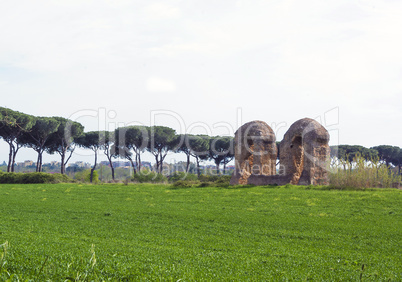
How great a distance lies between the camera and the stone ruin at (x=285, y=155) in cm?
2136

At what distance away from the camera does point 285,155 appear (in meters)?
23.8

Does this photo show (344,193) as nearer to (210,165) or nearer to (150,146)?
(150,146)

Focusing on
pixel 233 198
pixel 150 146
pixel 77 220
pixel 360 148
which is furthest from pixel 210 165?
pixel 77 220

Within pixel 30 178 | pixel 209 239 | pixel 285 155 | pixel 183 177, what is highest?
pixel 285 155

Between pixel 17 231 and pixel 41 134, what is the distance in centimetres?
3474

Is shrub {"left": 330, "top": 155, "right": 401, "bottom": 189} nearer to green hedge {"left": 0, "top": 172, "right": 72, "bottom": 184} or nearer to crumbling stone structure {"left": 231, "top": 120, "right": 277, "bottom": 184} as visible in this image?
crumbling stone structure {"left": 231, "top": 120, "right": 277, "bottom": 184}

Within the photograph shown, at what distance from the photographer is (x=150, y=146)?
158 ft

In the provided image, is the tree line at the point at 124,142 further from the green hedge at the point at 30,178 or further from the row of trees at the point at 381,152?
the green hedge at the point at 30,178

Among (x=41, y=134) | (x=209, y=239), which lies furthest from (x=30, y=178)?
(x=209, y=239)

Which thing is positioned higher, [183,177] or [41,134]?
[41,134]

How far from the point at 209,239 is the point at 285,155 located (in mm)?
16621

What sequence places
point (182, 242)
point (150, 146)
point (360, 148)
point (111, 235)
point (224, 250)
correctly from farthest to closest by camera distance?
point (360, 148) → point (150, 146) → point (111, 235) → point (182, 242) → point (224, 250)

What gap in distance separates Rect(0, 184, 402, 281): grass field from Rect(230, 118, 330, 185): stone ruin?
6.09 meters

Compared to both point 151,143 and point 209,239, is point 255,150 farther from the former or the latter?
point 151,143
